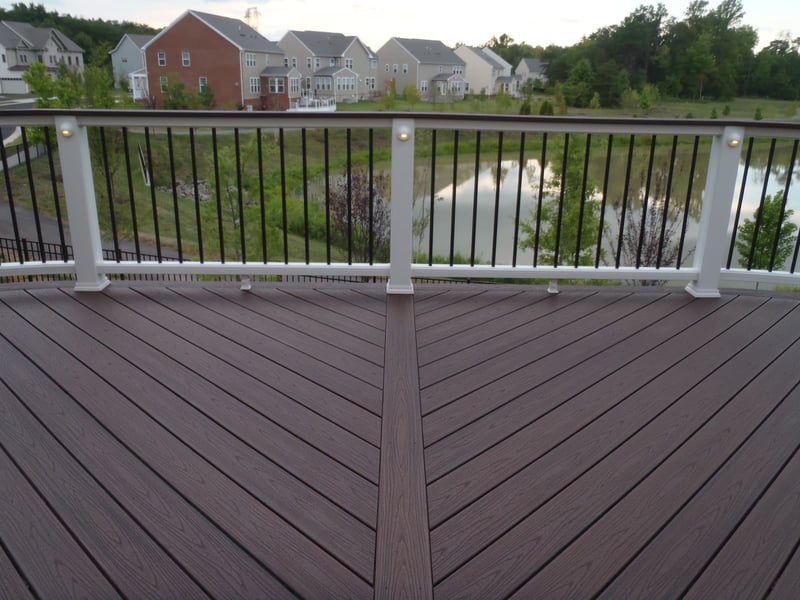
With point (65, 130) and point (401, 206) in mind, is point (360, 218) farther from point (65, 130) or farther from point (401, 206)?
point (65, 130)

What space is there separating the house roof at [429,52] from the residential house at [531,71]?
7.59 m

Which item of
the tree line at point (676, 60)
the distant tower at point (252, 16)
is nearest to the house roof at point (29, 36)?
the distant tower at point (252, 16)

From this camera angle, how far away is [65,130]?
2891mm

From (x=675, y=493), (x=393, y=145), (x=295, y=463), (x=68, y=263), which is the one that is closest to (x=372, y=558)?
(x=295, y=463)

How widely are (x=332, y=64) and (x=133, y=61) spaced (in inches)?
398

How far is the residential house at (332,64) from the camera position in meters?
31.4

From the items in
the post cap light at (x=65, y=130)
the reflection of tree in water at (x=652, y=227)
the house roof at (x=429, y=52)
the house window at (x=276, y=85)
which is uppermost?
the house roof at (x=429, y=52)

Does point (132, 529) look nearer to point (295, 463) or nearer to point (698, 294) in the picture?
point (295, 463)

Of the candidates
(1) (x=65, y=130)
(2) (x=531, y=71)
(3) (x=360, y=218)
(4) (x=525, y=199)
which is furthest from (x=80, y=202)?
(2) (x=531, y=71)

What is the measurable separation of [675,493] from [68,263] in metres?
3.04

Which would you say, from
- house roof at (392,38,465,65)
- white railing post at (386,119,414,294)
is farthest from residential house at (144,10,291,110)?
white railing post at (386,119,414,294)

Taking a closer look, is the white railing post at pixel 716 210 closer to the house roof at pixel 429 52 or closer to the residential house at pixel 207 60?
the residential house at pixel 207 60

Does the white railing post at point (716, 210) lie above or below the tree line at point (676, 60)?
below

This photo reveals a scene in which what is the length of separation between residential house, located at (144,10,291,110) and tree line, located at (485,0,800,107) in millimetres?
13832
